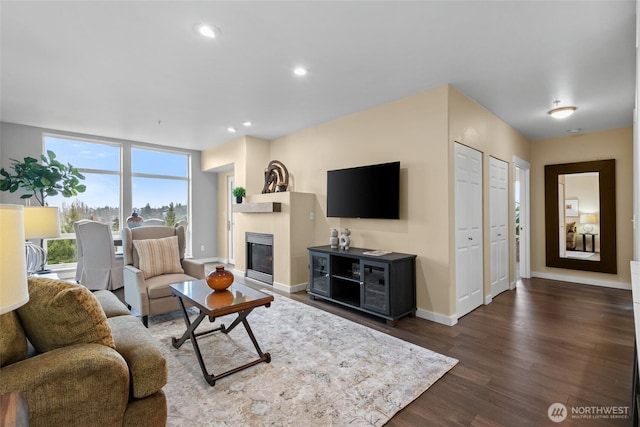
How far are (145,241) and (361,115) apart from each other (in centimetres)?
315

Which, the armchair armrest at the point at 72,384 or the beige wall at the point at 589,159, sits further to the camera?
the beige wall at the point at 589,159

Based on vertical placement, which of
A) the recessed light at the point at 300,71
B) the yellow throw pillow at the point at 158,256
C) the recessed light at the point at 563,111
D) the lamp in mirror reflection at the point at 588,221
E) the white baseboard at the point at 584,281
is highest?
the recessed light at the point at 300,71

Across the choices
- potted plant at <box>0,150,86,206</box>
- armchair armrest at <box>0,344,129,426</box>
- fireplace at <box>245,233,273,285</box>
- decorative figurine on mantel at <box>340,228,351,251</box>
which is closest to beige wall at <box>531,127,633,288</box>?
decorative figurine on mantel at <box>340,228,351,251</box>

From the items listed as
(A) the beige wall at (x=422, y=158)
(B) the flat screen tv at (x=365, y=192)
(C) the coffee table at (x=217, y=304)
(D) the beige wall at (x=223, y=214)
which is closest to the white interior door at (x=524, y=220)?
(A) the beige wall at (x=422, y=158)

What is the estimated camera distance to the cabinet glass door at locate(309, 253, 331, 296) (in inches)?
158

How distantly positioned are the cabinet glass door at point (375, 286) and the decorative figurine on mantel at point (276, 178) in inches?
88.5

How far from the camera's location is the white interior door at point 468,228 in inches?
136

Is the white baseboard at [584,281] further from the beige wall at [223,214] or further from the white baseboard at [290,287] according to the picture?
the beige wall at [223,214]

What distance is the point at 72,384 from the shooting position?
1169 millimetres

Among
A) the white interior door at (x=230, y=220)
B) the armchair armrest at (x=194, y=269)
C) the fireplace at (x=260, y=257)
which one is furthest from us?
the white interior door at (x=230, y=220)

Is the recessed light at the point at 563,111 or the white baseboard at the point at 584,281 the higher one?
the recessed light at the point at 563,111

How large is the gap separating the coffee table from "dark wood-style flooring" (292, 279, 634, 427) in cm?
118

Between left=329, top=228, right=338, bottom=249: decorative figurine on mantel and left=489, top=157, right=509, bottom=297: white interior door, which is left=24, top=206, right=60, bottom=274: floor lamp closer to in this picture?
left=329, top=228, right=338, bottom=249: decorative figurine on mantel

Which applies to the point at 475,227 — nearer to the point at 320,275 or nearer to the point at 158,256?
the point at 320,275
